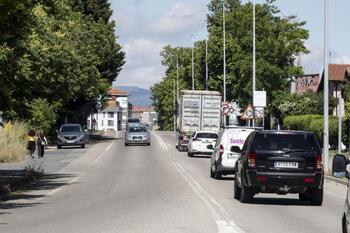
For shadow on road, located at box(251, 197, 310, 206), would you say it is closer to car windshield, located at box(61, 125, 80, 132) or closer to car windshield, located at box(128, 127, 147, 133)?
car windshield, located at box(61, 125, 80, 132)

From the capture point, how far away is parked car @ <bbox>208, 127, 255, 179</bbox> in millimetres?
28406

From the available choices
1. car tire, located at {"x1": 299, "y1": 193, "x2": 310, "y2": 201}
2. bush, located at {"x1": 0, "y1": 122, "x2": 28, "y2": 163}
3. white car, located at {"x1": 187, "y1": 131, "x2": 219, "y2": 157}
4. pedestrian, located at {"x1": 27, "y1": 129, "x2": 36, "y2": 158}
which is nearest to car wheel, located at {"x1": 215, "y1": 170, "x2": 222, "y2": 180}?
car tire, located at {"x1": 299, "y1": 193, "x2": 310, "y2": 201}

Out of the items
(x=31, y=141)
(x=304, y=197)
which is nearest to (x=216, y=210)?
(x=304, y=197)

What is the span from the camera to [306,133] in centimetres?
1908

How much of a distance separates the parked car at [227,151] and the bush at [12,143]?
14244 millimetres

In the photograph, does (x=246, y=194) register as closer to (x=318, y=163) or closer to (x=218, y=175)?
(x=318, y=163)

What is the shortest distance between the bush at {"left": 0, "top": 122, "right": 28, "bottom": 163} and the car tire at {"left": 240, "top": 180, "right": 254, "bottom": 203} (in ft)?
73.5

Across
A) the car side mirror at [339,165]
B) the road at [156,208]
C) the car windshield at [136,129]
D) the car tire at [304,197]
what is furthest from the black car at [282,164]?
the car windshield at [136,129]

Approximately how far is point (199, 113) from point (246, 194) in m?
35.2

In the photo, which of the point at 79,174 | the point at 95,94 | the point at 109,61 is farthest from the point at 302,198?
the point at 109,61

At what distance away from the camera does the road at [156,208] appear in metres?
14.2

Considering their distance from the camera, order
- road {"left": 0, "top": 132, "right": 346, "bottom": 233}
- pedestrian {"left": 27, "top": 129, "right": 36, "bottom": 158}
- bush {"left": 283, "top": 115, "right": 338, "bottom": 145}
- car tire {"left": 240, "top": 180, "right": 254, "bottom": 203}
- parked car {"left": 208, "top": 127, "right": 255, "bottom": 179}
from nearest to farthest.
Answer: road {"left": 0, "top": 132, "right": 346, "bottom": 233}
car tire {"left": 240, "top": 180, "right": 254, "bottom": 203}
parked car {"left": 208, "top": 127, "right": 255, "bottom": 179}
pedestrian {"left": 27, "top": 129, "right": 36, "bottom": 158}
bush {"left": 283, "top": 115, "right": 338, "bottom": 145}

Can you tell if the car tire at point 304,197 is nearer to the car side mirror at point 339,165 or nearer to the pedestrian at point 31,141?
the car side mirror at point 339,165

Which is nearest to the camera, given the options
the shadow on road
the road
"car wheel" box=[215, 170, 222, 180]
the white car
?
the road
